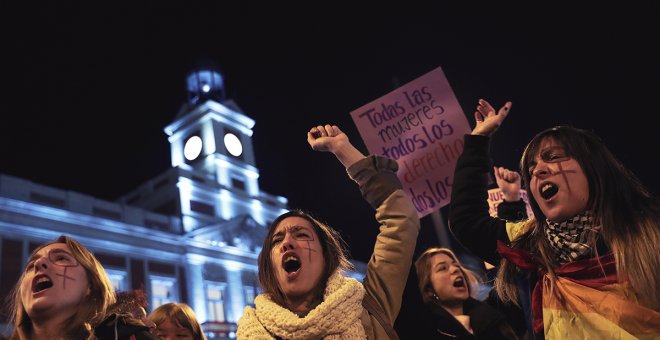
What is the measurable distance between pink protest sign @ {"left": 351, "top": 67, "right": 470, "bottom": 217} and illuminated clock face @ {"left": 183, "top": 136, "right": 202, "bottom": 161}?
87.8 ft

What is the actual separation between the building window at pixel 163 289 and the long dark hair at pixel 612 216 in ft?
68.9

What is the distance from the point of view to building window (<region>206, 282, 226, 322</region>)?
23.7m

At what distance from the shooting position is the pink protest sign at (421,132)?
4027 mm

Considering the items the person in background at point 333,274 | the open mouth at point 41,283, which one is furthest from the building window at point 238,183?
the person in background at point 333,274

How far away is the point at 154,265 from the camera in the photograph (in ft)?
71.1

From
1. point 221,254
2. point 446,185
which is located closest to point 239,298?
point 221,254

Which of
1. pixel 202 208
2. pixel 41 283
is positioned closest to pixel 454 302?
pixel 41 283

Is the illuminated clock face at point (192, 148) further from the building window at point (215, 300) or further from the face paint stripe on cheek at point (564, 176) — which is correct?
the face paint stripe on cheek at point (564, 176)

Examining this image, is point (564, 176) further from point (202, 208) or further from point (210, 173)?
point (210, 173)

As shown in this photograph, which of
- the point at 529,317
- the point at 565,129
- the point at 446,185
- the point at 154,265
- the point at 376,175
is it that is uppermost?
the point at 154,265

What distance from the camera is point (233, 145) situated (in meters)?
31.0

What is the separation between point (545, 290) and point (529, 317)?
213 mm

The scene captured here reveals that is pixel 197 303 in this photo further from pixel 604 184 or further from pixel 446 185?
pixel 604 184

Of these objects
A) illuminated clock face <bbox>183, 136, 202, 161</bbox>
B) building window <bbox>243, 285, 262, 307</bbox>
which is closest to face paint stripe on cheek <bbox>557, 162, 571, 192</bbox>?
building window <bbox>243, 285, 262, 307</bbox>
